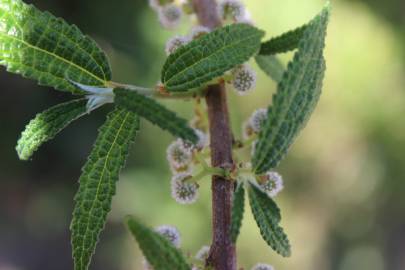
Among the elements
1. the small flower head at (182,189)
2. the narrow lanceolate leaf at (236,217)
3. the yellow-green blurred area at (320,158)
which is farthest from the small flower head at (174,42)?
the yellow-green blurred area at (320,158)

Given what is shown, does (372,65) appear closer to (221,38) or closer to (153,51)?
(153,51)

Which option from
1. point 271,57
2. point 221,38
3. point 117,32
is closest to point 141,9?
point 117,32

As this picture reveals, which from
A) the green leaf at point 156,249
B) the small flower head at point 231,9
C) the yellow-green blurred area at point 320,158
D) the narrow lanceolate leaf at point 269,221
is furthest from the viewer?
the yellow-green blurred area at point 320,158

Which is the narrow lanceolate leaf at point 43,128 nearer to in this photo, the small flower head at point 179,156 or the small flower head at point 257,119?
the small flower head at point 179,156

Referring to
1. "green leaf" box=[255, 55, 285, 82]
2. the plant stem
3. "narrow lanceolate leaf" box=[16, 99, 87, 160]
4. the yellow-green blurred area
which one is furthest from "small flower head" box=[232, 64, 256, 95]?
the yellow-green blurred area

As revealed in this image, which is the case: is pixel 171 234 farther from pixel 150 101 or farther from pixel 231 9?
pixel 231 9

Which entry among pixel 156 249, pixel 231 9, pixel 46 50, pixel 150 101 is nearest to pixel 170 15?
pixel 231 9

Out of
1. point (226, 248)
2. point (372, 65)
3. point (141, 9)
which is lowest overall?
point (226, 248)
